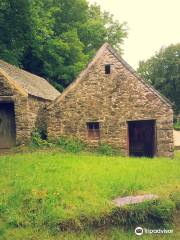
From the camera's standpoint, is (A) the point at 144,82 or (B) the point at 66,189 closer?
(B) the point at 66,189

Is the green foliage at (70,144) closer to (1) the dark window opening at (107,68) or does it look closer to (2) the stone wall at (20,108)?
(2) the stone wall at (20,108)

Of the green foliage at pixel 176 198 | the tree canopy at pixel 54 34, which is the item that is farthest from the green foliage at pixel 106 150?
the tree canopy at pixel 54 34

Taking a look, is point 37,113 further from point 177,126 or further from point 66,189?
point 177,126

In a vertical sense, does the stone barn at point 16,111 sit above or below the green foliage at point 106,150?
above

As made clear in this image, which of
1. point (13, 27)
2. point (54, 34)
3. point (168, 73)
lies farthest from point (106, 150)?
point (168, 73)

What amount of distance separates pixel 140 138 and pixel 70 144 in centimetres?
475

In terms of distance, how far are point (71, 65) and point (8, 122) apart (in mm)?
15333

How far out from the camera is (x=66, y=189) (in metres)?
10.5

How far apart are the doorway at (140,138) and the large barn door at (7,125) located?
261 inches

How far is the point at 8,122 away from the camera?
19.9 metres

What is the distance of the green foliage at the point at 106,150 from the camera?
61.7ft

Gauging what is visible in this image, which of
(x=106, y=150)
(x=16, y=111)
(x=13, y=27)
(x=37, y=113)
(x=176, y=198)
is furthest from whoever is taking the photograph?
(x=13, y=27)

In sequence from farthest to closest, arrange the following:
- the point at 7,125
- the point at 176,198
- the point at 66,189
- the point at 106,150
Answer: the point at 7,125, the point at 106,150, the point at 66,189, the point at 176,198

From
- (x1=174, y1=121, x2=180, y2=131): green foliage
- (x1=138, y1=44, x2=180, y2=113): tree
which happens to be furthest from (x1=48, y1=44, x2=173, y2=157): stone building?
(x1=138, y1=44, x2=180, y2=113): tree
